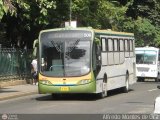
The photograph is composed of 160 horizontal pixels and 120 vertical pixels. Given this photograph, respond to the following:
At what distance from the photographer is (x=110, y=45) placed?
89.6 ft

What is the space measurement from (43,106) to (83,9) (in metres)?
19.5

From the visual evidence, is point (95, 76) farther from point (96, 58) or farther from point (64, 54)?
point (64, 54)

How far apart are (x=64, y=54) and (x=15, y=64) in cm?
1216

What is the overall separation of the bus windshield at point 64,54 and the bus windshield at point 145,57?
21655mm

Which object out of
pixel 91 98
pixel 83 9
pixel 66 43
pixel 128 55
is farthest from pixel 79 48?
pixel 83 9

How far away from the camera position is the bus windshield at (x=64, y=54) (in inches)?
960

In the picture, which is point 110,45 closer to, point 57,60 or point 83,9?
point 57,60

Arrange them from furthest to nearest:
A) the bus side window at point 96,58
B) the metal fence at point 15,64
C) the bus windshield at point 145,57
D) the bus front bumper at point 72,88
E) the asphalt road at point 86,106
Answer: the bus windshield at point 145,57, the metal fence at point 15,64, the bus side window at point 96,58, the bus front bumper at point 72,88, the asphalt road at point 86,106

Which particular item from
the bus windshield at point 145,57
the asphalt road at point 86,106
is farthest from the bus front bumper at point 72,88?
the bus windshield at point 145,57

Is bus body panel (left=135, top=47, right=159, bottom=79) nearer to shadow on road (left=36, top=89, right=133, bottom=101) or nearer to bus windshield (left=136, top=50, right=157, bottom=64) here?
bus windshield (left=136, top=50, right=157, bottom=64)

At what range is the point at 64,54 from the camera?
80.8ft

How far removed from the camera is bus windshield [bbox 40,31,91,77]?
80.0 ft

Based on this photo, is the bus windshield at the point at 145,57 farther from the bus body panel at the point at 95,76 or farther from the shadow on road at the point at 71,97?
the shadow on road at the point at 71,97

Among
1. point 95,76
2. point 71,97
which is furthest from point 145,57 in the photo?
point 95,76
